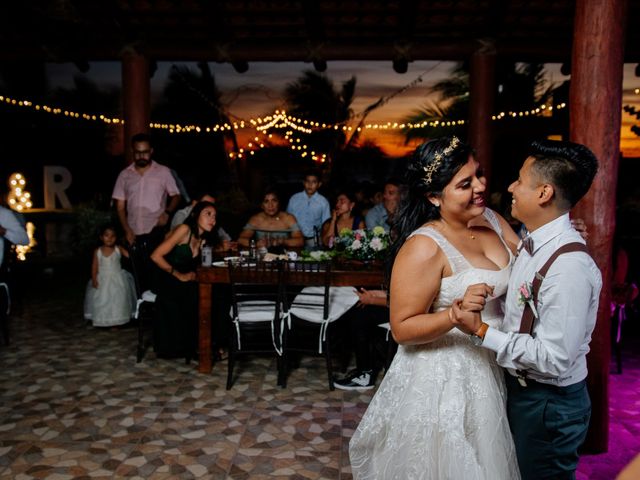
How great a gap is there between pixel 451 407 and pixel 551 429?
0.31 m

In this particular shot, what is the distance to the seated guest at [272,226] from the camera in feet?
21.1

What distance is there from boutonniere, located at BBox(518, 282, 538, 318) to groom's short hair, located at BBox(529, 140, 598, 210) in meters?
0.28

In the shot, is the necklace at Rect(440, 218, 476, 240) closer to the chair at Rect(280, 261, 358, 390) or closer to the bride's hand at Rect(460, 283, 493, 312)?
the bride's hand at Rect(460, 283, 493, 312)

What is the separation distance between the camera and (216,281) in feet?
15.8

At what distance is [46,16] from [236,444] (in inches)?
246

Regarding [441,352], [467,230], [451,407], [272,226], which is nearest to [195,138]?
[272,226]

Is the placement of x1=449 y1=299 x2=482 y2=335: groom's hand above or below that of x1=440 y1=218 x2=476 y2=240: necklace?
below

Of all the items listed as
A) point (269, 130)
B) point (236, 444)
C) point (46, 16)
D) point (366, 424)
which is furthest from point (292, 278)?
point (269, 130)

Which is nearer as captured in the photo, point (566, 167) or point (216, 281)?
point (566, 167)

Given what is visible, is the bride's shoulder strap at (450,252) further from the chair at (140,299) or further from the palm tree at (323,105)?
the palm tree at (323,105)

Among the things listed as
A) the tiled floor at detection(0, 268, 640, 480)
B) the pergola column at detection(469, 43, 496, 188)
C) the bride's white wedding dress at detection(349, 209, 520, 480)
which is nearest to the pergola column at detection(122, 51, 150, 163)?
the tiled floor at detection(0, 268, 640, 480)

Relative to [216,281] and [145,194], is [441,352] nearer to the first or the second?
[216,281]

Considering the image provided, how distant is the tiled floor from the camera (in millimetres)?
3334

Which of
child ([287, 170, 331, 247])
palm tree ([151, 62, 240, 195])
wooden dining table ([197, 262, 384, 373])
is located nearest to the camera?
wooden dining table ([197, 262, 384, 373])
